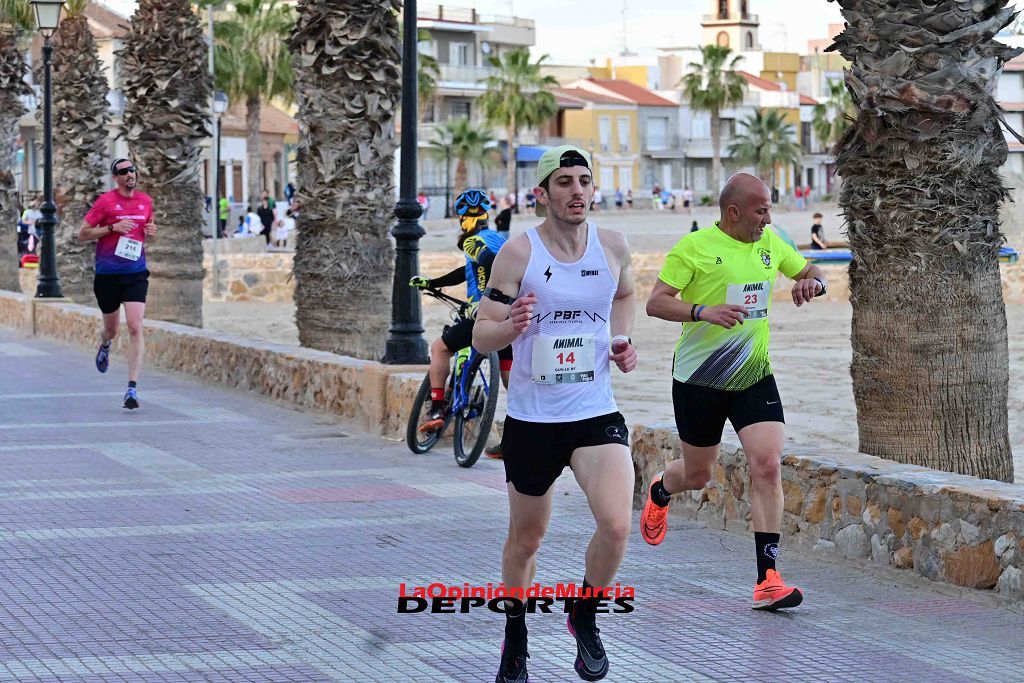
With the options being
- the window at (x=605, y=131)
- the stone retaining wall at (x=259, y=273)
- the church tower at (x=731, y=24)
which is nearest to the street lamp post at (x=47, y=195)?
the stone retaining wall at (x=259, y=273)

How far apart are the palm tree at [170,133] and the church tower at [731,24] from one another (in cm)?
14039

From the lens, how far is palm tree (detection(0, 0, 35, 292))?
97.1 feet

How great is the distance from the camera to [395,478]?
32.7ft

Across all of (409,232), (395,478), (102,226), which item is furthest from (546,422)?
(102,226)

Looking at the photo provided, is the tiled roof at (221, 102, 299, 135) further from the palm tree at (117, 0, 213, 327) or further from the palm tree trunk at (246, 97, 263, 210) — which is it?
the palm tree at (117, 0, 213, 327)

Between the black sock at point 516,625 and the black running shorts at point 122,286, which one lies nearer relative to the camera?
the black sock at point 516,625

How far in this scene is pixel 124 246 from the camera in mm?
13680

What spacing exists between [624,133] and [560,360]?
353 feet

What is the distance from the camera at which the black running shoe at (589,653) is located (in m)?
5.33

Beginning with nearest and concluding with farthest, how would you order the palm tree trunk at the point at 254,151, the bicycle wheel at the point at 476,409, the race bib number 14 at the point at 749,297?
the race bib number 14 at the point at 749,297 < the bicycle wheel at the point at 476,409 < the palm tree trunk at the point at 254,151

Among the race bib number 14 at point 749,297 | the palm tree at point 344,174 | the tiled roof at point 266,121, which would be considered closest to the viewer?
the race bib number 14 at point 749,297

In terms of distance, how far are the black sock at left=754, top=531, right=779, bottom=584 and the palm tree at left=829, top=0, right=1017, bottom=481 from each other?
1.44 meters

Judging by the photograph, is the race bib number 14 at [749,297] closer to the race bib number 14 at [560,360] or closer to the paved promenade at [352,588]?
the paved promenade at [352,588]

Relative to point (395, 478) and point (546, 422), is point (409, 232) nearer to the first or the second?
point (395, 478)
